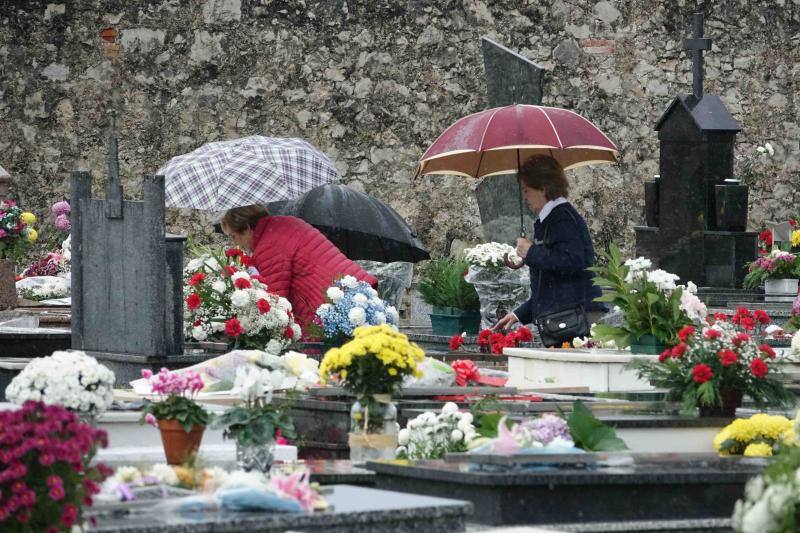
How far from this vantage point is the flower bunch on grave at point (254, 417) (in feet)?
18.7

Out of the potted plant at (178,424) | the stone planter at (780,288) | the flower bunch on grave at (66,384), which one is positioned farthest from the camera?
the stone planter at (780,288)

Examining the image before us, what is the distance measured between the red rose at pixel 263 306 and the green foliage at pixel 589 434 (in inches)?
145

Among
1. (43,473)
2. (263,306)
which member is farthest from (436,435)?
(263,306)

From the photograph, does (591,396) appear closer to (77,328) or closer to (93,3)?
(77,328)

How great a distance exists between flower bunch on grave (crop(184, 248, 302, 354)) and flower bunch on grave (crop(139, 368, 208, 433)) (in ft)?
11.4

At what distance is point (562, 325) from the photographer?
9.41 meters

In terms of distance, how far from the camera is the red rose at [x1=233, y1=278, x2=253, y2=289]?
9578mm

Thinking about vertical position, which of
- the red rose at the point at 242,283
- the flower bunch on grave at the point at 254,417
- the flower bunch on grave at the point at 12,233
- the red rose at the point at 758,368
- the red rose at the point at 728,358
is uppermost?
the flower bunch on grave at the point at 12,233

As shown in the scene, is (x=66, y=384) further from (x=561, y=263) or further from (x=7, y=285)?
(x=7, y=285)

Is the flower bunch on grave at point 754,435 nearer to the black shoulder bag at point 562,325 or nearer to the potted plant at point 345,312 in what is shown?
the black shoulder bag at point 562,325

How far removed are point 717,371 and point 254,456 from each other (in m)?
2.15

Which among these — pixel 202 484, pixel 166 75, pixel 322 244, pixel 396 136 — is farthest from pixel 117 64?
pixel 202 484

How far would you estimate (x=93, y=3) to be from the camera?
763 inches

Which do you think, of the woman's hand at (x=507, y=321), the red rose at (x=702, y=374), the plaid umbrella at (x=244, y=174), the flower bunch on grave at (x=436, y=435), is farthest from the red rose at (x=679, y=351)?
the plaid umbrella at (x=244, y=174)
